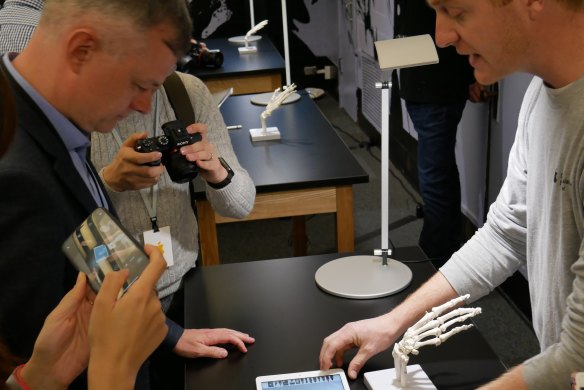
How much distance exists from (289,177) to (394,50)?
3.13 ft

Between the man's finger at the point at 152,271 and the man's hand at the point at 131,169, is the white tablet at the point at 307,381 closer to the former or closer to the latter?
the man's finger at the point at 152,271

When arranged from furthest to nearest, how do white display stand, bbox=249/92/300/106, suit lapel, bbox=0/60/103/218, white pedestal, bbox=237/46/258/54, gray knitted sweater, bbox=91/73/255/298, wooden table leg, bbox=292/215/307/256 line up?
white pedestal, bbox=237/46/258/54, white display stand, bbox=249/92/300/106, wooden table leg, bbox=292/215/307/256, gray knitted sweater, bbox=91/73/255/298, suit lapel, bbox=0/60/103/218

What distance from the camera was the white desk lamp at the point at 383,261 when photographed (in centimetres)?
132

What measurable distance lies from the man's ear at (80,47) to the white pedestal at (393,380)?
738 mm

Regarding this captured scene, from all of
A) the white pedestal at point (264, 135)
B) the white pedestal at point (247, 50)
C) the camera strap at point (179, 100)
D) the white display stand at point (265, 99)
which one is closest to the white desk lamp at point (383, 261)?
the camera strap at point (179, 100)

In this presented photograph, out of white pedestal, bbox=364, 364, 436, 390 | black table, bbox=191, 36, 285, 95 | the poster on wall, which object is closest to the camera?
white pedestal, bbox=364, 364, 436, 390

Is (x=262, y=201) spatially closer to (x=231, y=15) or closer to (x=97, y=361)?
(x=97, y=361)

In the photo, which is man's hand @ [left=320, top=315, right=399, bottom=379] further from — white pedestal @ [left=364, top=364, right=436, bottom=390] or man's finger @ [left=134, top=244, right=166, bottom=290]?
man's finger @ [left=134, top=244, right=166, bottom=290]

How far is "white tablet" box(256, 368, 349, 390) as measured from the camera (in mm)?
1193

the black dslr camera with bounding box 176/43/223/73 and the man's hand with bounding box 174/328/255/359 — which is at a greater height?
the black dslr camera with bounding box 176/43/223/73

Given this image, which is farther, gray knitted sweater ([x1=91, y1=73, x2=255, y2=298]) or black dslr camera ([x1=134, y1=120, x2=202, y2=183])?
gray knitted sweater ([x1=91, y1=73, x2=255, y2=298])

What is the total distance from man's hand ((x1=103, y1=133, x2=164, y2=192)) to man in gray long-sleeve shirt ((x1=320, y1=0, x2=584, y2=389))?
575 millimetres

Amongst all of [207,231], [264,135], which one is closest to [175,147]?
[207,231]

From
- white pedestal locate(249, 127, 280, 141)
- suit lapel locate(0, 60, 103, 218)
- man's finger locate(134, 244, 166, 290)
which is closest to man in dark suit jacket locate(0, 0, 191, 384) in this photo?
suit lapel locate(0, 60, 103, 218)
